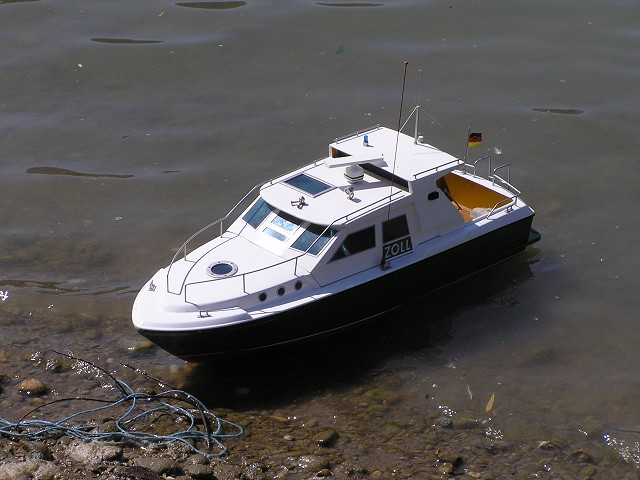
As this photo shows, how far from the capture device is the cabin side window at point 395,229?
12.7 meters

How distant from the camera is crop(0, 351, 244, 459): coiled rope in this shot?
10.4 m

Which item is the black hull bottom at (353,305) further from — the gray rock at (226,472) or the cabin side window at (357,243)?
the gray rock at (226,472)

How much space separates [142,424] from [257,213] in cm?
342

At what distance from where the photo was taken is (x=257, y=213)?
12984 mm

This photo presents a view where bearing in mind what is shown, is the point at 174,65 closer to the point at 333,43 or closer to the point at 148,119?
the point at 148,119

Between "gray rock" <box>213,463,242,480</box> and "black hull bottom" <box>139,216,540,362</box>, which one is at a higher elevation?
"black hull bottom" <box>139,216,540,362</box>

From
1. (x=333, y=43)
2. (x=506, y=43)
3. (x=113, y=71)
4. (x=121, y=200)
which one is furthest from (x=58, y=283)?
(x=506, y=43)

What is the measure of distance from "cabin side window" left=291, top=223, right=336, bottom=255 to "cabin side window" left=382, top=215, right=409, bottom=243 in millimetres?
851

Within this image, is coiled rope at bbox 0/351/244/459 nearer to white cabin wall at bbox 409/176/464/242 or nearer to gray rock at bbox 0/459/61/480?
gray rock at bbox 0/459/61/480

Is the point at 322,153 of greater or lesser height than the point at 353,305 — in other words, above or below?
below

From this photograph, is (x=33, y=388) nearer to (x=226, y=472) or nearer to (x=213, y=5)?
(x=226, y=472)

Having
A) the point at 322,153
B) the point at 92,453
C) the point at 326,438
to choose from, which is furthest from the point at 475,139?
the point at 92,453

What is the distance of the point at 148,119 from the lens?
18.7 metres

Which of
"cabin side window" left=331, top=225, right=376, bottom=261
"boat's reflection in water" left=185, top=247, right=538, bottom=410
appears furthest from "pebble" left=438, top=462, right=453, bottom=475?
"cabin side window" left=331, top=225, right=376, bottom=261
